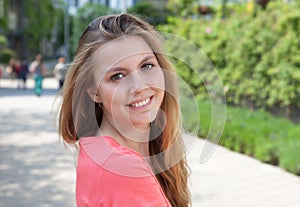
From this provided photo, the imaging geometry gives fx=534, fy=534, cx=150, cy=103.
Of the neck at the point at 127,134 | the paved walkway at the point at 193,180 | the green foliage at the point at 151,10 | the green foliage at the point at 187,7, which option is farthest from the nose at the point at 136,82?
the green foliage at the point at 151,10

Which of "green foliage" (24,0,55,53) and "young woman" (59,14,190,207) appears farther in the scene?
"green foliage" (24,0,55,53)

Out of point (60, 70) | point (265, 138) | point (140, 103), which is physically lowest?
point (265, 138)

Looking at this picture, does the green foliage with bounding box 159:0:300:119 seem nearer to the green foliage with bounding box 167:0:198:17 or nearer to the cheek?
the green foliage with bounding box 167:0:198:17

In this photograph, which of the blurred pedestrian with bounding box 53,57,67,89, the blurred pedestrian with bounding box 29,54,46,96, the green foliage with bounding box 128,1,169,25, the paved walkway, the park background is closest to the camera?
the blurred pedestrian with bounding box 53,57,67,89

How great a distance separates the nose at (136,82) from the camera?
3.41ft

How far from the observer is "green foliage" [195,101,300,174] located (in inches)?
255

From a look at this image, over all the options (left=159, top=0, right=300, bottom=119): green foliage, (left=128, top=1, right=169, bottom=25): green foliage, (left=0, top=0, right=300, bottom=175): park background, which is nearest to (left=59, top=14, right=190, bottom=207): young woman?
(left=0, top=0, right=300, bottom=175): park background

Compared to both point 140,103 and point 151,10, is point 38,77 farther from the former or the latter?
point 151,10

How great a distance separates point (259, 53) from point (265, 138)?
3.11 m

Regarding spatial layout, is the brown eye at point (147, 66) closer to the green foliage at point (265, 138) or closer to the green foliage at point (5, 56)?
the green foliage at point (265, 138)

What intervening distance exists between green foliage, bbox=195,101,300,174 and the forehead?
542 centimetres

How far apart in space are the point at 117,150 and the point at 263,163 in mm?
6317

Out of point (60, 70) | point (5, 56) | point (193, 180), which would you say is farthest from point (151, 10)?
point (193, 180)

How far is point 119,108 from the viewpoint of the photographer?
108 cm
